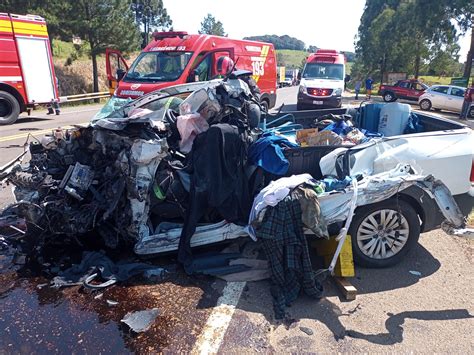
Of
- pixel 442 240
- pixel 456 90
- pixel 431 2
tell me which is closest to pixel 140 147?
pixel 442 240

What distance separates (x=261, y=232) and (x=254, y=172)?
797 mm

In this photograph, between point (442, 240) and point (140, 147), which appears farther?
point (442, 240)

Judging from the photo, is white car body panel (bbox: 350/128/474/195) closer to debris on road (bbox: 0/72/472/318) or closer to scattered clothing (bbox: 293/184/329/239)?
debris on road (bbox: 0/72/472/318)

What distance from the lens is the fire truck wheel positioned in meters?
12.5

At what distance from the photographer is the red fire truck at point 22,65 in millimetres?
12188

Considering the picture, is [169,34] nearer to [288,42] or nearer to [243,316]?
[243,316]

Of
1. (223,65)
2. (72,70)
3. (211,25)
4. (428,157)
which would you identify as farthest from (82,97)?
(211,25)

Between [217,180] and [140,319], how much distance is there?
1438 mm

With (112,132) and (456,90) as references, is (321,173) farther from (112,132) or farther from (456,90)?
(456,90)

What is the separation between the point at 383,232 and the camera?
12.5ft

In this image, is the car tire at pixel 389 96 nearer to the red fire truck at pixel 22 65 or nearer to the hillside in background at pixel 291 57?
the red fire truck at pixel 22 65

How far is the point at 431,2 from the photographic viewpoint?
2847cm

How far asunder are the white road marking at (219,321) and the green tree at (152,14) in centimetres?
4763

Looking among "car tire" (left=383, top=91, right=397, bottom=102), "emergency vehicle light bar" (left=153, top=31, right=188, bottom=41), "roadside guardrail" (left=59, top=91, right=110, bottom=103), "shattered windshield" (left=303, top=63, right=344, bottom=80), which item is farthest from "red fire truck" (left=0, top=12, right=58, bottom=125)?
"car tire" (left=383, top=91, right=397, bottom=102)
